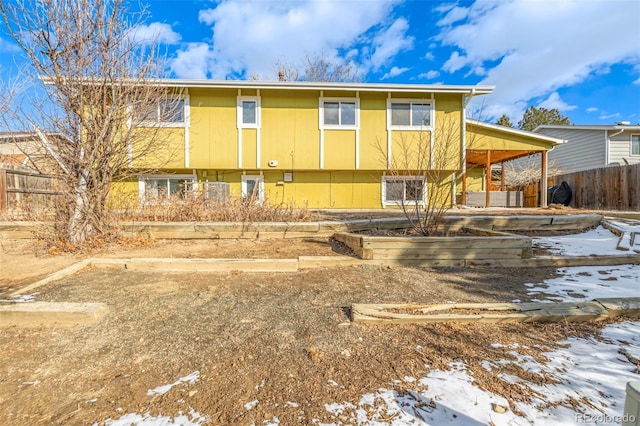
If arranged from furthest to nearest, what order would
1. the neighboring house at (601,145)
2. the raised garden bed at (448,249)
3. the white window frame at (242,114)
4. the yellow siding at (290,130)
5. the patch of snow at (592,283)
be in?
1. the neighboring house at (601,145)
2. the yellow siding at (290,130)
3. the white window frame at (242,114)
4. the raised garden bed at (448,249)
5. the patch of snow at (592,283)

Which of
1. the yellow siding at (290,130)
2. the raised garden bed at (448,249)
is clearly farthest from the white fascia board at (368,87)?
the raised garden bed at (448,249)

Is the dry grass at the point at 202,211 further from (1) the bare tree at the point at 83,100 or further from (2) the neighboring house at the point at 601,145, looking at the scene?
(2) the neighboring house at the point at 601,145

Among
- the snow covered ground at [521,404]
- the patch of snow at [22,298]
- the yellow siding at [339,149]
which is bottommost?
the snow covered ground at [521,404]

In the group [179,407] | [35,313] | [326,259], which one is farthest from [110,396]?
[326,259]

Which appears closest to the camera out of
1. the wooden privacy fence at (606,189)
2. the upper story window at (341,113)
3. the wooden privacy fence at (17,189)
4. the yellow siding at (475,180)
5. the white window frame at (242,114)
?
the wooden privacy fence at (17,189)

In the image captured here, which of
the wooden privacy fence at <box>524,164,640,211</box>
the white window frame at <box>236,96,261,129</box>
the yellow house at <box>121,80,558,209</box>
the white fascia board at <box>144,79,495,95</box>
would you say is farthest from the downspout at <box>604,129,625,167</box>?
the white window frame at <box>236,96,261,129</box>

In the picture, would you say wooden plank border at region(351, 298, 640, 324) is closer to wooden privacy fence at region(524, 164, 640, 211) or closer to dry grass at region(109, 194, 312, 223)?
dry grass at region(109, 194, 312, 223)

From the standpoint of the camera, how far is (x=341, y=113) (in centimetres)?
1123

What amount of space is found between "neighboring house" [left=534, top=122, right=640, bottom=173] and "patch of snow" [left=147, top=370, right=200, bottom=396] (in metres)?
22.4

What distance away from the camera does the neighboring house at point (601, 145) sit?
1650cm

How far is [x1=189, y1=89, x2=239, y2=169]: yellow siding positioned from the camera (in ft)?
35.5

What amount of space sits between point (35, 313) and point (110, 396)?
4.67 ft

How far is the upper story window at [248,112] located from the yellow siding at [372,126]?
3921mm

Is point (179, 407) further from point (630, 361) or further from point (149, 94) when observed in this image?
point (149, 94)
